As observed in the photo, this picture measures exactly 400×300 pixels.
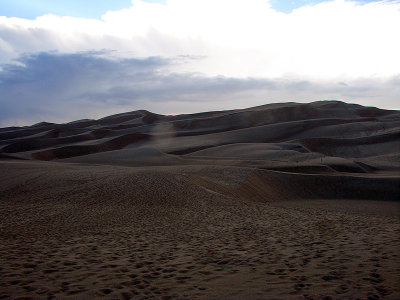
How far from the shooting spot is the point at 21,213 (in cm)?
1167

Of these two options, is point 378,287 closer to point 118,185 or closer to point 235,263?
point 235,263

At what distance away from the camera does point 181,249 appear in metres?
7.40

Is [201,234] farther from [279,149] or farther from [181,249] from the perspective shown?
[279,149]

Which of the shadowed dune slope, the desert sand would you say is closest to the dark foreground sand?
the desert sand

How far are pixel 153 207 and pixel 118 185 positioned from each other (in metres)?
3.49

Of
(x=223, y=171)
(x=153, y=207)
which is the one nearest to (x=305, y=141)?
(x=223, y=171)

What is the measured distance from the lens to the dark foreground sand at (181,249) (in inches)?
195

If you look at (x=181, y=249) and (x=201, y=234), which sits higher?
(x=181, y=249)

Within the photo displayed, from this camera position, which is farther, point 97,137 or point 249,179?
point 97,137

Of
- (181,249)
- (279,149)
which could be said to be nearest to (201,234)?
(181,249)

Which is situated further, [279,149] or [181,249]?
[279,149]

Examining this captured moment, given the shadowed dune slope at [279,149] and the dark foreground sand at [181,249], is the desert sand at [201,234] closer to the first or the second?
the dark foreground sand at [181,249]

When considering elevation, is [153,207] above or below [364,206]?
above

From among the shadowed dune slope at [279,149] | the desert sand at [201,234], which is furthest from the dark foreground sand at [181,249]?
the shadowed dune slope at [279,149]
